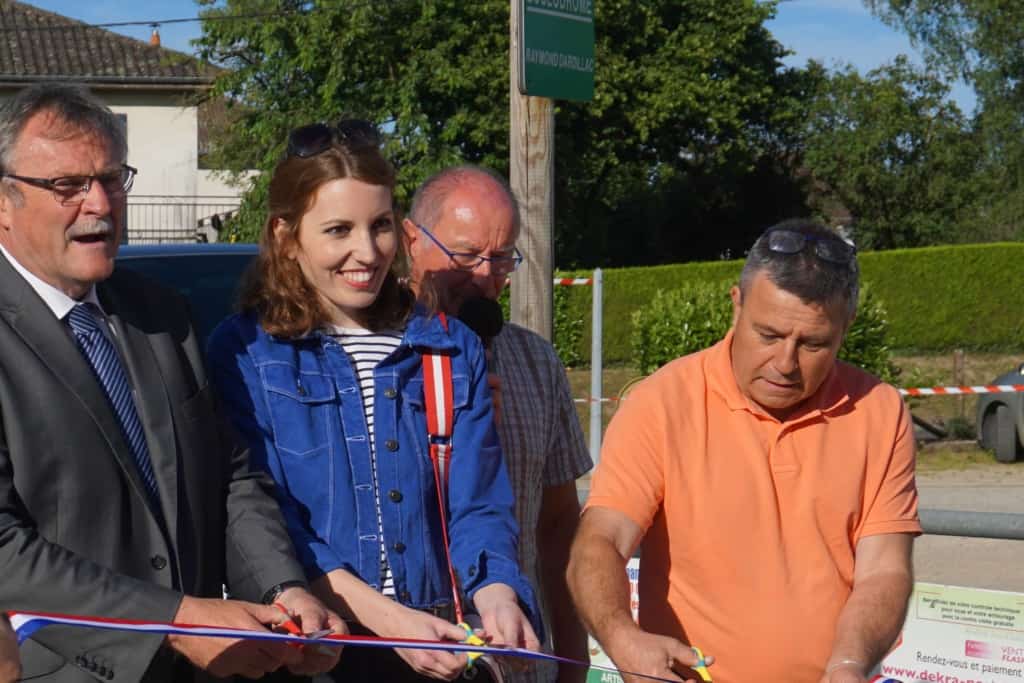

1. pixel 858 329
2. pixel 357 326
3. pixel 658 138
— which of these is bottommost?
pixel 858 329

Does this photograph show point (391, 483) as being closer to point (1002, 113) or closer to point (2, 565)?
point (2, 565)

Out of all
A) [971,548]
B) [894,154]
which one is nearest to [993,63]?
[894,154]

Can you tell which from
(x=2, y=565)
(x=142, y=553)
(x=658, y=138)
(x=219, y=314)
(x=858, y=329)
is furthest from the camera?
A: (x=658, y=138)

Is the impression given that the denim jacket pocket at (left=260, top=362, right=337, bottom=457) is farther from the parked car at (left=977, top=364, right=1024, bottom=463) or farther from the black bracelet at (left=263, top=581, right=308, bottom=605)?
the parked car at (left=977, top=364, right=1024, bottom=463)

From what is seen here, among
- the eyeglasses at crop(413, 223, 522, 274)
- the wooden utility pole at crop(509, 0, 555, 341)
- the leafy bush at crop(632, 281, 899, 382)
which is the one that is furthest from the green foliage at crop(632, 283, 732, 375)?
the eyeglasses at crop(413, 223, 522, 274)

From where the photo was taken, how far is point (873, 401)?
2.94m

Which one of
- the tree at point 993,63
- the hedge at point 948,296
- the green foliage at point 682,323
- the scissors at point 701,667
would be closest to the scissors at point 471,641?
the scissors at point 701,667

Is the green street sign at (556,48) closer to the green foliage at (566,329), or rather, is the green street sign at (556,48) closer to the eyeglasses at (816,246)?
the eyeglasses at (816,246)

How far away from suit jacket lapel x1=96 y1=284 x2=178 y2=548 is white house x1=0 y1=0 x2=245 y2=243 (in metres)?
37.9

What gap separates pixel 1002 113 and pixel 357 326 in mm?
35752

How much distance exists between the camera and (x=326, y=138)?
2.83 m

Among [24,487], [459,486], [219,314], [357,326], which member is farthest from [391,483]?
[219,314]

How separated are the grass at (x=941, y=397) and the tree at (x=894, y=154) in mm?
15251

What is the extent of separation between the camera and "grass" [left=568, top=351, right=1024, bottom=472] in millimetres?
14570
